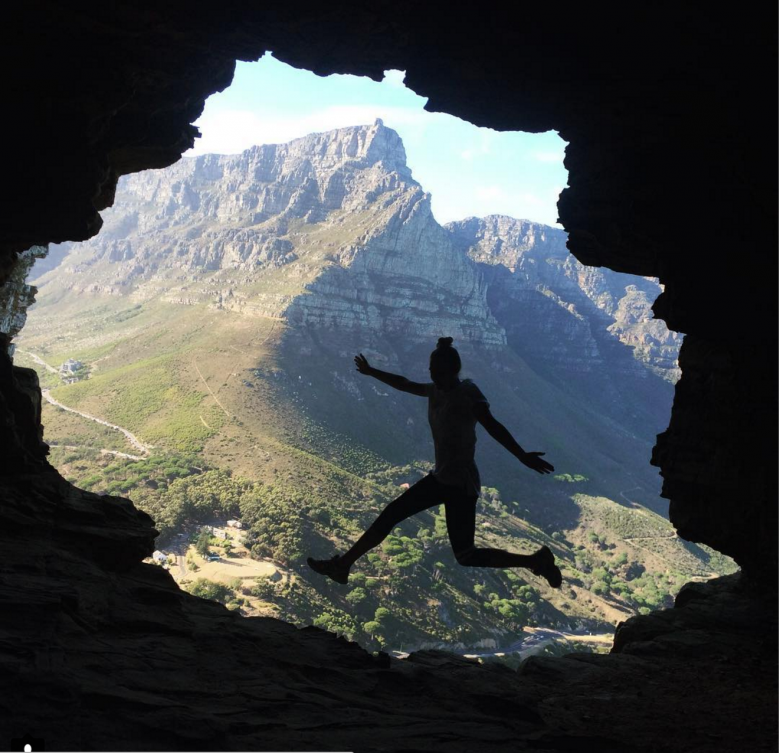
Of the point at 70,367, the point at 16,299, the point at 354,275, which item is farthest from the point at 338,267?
the point at 16,299

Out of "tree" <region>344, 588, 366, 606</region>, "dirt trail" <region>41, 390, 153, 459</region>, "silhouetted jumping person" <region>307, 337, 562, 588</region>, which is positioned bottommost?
"silhouetted jumping person" <region>307, 337, 562, 588</region>

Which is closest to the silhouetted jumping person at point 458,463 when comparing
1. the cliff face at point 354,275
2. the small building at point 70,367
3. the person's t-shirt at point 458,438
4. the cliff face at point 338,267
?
the person's t-shirt at point 458,438

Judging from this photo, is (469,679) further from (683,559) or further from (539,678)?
(683,559)

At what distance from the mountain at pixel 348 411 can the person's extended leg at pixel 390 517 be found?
4412cm

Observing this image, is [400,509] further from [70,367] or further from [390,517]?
[70,367]

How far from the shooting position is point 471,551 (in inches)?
313

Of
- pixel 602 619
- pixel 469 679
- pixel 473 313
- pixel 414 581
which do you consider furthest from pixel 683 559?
pixel 469 679

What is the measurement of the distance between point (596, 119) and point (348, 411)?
91.0 metres

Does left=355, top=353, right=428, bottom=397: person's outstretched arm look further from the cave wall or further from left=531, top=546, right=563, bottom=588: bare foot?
the cave wall

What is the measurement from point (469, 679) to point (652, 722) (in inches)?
88.9

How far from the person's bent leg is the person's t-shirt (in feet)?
0.78

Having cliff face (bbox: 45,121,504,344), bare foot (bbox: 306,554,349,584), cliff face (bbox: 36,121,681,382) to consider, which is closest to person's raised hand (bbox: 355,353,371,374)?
bare foot (bbox: 306,554,349,584)

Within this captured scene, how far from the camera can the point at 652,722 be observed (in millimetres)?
6824

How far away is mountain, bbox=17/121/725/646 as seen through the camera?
64500 millimetres
